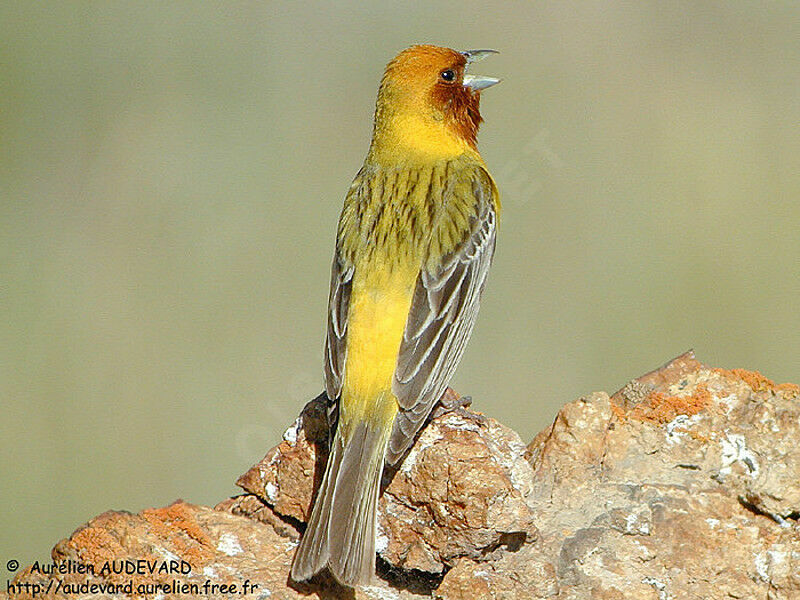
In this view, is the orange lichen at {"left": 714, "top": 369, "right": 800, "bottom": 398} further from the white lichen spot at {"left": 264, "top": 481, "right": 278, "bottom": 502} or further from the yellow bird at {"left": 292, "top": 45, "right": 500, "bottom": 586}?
the white lichen spot at {"left": 264, "top": 481, "right": 278, "bottom": 502}

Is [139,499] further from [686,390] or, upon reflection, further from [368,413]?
[686,390]

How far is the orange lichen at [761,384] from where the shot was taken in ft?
17.6

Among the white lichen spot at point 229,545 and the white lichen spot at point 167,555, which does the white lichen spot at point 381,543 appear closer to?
the white lichen spot at point 229,545

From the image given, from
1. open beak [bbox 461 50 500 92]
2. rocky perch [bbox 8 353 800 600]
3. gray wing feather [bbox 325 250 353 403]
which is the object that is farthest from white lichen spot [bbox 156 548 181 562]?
open beak [bbox 461 50 500 92]

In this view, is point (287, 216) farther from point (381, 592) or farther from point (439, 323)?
point (381, 592)

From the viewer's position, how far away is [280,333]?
10570 mm

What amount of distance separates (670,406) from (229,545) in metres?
2.13

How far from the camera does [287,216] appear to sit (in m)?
11.3

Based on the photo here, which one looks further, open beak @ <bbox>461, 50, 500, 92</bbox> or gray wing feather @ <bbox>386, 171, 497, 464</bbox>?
open beak @ <bbox>461, 50, 500, 92</bbox>

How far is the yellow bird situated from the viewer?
17.3 feet

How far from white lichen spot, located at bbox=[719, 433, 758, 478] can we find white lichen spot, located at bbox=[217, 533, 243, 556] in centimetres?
216

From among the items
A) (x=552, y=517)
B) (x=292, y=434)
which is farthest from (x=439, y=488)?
(x=292, y=434)

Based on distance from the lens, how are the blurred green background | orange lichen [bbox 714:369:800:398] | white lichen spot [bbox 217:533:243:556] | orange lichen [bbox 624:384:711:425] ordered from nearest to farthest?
white lichen spot [bbox 217:533:243:556], orange lichen [bbox 714:369:800:398], orange lichen [bbox 624:384:711:425], the blurred green background

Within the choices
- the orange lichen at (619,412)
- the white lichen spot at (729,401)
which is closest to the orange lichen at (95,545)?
the orange lichen at (619,412)
